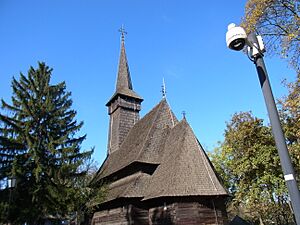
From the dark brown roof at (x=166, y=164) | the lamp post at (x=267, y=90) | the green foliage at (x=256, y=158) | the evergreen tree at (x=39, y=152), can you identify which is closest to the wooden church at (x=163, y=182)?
the dark brown roof at (x=166, y=164)

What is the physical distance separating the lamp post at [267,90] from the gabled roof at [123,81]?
86.2ft

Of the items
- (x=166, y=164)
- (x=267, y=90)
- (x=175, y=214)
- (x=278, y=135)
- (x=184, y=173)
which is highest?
(x=166, y=164)

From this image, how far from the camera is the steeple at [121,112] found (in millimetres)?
28444

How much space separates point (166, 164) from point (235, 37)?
15.2m

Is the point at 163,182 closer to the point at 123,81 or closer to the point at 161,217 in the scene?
the point at 161,217

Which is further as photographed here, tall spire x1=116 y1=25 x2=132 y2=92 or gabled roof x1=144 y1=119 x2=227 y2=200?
tall spire x1=116 y1=25 x2=132 y2=92

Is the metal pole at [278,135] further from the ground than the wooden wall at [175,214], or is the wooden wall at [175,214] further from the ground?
the metal pole at [278,135]

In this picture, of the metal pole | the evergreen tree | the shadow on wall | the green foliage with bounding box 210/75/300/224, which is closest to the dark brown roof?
the shadow on wall

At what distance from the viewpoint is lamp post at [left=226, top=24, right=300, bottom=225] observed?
2.85 m

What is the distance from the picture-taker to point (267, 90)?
10.8 feet

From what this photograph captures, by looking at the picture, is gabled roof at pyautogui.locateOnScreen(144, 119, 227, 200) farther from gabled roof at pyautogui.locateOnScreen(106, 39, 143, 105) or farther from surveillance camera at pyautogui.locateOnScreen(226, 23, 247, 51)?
surveillance camera at pyautogui.locateOnScreen(226, 23, 247, 51)

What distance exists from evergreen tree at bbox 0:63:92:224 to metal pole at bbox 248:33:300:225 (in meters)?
16.0

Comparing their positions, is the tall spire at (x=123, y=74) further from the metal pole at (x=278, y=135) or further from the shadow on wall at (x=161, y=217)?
the metal pole at (x=278, y=135)

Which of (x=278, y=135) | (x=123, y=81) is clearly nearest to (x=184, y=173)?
(x=278, y=135)
